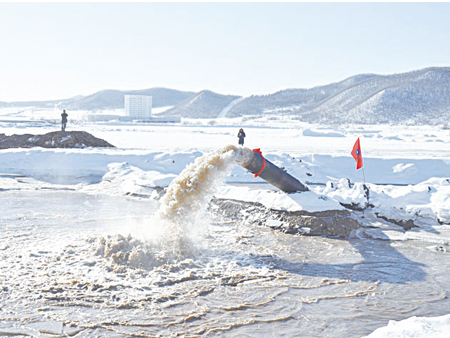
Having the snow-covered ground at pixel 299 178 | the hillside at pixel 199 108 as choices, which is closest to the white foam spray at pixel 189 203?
the snow-covered ground at pixel 299 178

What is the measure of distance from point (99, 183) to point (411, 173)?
34.8 feet

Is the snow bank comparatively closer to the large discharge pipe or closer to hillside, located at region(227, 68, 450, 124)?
the large discharge pipe

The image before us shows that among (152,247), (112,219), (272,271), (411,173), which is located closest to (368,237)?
(272,271)

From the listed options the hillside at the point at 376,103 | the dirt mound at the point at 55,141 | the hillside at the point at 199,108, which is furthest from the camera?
the hillside at the point at 199,108

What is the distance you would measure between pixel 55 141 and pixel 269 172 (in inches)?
586

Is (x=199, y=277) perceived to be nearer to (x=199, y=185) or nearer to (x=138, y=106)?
(x=199, y=185)

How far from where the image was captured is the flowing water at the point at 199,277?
→ 5.45 meters

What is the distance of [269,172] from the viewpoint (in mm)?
9797

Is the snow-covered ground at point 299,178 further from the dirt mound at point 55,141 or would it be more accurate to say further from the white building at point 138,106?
the white building at point 138,106

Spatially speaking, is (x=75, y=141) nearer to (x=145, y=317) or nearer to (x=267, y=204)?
(x=267, y=204)

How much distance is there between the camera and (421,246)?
355 inches

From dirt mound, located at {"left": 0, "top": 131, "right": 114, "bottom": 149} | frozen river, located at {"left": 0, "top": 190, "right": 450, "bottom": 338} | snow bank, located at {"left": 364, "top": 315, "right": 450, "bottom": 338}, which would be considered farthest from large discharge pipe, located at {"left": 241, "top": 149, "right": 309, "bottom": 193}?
dirt mound, located at {"left": 0, "top": 131, "right": 114, "bottom": 149}

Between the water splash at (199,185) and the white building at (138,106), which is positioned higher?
the white building at (138,106)

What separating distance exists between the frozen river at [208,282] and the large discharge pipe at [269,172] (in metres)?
1.03
